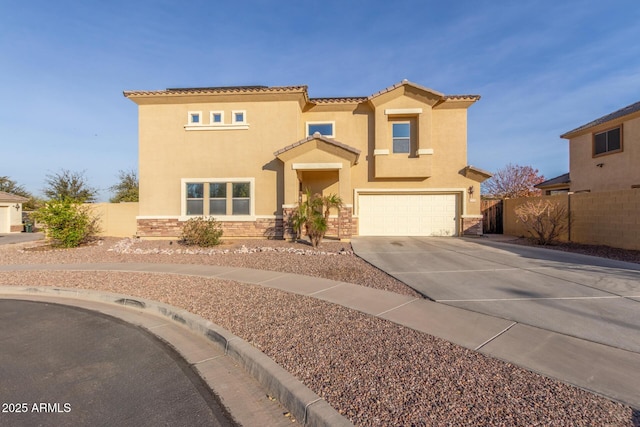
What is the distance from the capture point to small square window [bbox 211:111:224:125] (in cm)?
1532

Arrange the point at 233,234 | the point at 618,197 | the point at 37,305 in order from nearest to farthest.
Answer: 1. the point at 37,305
2. the point at 618,197
3. the point at 233,234

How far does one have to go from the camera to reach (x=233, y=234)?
1505 centimetres

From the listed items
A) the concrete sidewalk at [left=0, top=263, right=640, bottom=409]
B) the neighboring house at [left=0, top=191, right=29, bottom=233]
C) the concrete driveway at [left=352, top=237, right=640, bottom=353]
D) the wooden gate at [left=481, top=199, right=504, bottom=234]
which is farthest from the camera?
the neighboring house at [left=0, top=191, right=29, bottom=233]

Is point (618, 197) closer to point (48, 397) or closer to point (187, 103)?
point (48, 397)

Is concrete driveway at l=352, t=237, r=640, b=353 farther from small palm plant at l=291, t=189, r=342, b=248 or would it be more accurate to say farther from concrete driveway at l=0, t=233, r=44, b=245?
concrete driveway at l=0, t=233, r=44, b=245

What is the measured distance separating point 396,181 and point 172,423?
47.7ft

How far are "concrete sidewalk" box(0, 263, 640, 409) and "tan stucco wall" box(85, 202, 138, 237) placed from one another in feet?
44.8

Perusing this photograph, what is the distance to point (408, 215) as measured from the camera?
16.0 m

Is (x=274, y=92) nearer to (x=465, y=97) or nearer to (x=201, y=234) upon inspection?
(x=201, y=234)

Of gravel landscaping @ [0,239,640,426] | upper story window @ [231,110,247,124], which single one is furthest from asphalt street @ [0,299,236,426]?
upper story window @ [231,110,247,124]

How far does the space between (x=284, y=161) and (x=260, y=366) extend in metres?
11.5

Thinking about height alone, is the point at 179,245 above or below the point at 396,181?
below

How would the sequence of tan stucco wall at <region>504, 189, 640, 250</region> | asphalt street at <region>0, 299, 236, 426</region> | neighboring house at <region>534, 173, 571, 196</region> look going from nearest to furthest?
1. asphalt street at <region>0, 299, 236, 426</region>
2. tan stucco wall at <region>504, 189, 640, 250</region>
3. neighboring house at <region>534, 173, 571, 196</region>

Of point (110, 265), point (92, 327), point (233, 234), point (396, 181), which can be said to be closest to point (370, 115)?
point (396, 181)
